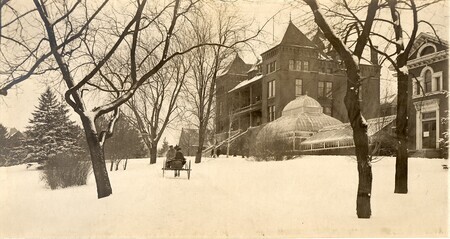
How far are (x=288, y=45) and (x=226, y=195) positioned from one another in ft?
8.35

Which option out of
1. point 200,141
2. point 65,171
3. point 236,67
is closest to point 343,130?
point 236,67

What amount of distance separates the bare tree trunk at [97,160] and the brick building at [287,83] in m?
2.17

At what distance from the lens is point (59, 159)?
268 inches

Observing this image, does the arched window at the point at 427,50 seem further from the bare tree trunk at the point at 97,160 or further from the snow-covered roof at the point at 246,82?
the bare tree trunk at the point at 97,160

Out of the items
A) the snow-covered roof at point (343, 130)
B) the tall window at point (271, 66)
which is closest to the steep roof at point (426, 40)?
the snow-covered roof at point (343, 130)

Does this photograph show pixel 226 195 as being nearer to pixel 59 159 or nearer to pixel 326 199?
pixel 326 199

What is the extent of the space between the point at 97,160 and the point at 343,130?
13.1 ft

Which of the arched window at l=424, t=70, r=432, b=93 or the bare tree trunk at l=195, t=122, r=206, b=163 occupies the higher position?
the arched window at l=424, t=70, r=432, b=93

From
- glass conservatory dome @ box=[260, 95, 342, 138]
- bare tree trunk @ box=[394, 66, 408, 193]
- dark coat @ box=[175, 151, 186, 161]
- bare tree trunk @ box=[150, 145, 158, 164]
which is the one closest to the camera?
bare tree trunk @ box=[394, 66, 408, 193]

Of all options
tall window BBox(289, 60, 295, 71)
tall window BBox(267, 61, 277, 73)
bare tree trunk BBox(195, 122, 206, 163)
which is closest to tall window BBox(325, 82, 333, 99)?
tall window BBox(289, 60, 295, 71)

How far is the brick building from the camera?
7.27 m

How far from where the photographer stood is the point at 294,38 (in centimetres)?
723

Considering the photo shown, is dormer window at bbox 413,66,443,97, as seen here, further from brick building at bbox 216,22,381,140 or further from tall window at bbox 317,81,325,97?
tall window at bbox 317,81,325,97

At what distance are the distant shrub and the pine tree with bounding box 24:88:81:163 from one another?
0.11m
